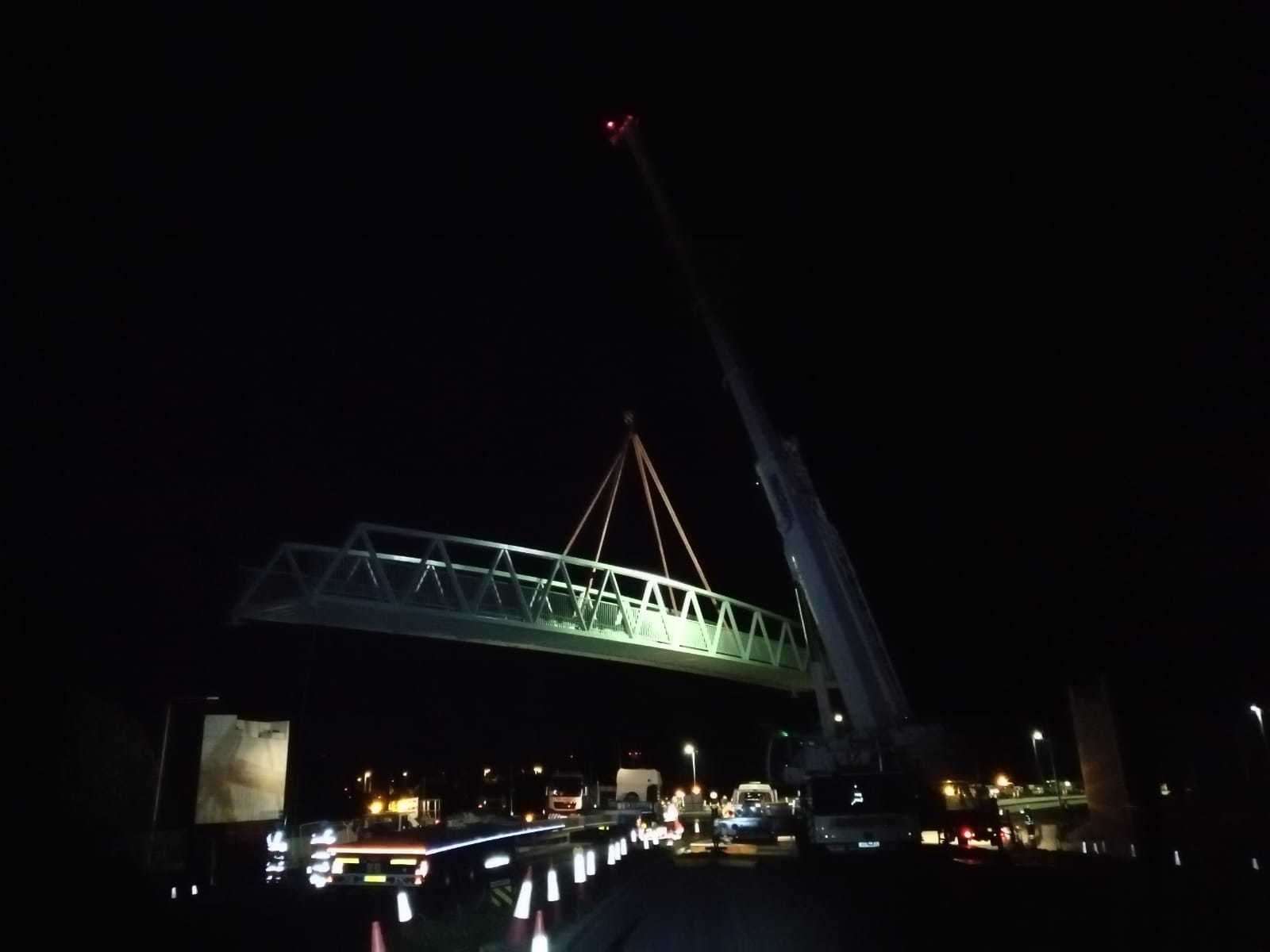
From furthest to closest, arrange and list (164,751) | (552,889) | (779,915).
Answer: (164,751)
(779,915)
(552,889)

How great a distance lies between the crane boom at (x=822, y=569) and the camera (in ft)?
92.2

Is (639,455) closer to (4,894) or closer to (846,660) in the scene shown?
(846,660)

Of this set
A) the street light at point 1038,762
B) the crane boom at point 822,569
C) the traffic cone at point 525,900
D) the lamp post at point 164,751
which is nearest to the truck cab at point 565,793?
the crane boom at point 822,569

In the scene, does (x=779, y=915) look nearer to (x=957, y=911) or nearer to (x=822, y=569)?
(x=957, y=911)

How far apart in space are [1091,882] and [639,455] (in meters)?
32.0

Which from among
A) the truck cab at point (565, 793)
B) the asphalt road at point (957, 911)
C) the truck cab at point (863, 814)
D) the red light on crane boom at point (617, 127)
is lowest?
the asphalt road at point (957, 911)

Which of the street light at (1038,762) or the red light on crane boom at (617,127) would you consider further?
the street light at (1038,762)

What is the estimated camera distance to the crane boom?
28.1 metres

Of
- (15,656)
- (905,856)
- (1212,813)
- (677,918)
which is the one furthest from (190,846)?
(1212,813)

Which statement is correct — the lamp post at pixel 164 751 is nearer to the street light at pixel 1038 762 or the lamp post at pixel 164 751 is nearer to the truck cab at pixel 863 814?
the truck cab at pixel 863 814

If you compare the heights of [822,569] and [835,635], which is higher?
[822,569]

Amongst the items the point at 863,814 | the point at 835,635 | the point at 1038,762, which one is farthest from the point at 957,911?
the point at 1038,762

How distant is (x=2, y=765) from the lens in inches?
630

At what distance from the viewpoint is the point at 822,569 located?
28.6 metres
